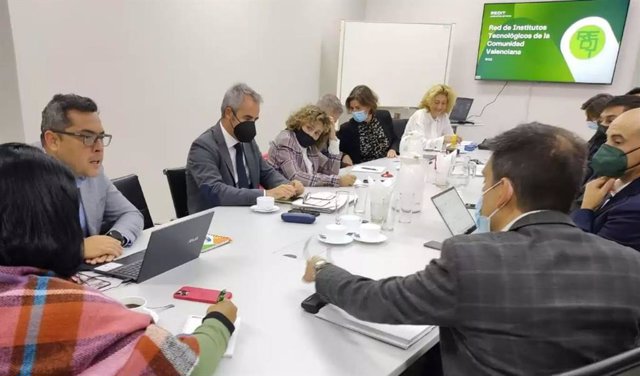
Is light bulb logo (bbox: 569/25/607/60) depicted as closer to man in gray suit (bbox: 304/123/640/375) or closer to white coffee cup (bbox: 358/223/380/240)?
white coffee cup (bbox: 358/223/380/240)

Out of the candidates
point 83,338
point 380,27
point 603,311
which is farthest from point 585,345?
point 380,27

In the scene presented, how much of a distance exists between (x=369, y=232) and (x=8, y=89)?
2.41 m

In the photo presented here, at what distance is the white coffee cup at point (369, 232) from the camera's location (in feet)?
5.98

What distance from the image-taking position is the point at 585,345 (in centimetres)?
93

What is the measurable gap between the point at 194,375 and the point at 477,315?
60 centimetres

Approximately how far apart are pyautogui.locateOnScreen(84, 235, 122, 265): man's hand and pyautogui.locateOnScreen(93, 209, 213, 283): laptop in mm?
31

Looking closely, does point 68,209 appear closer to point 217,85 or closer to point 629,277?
point 629,277

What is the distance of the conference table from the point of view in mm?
1046

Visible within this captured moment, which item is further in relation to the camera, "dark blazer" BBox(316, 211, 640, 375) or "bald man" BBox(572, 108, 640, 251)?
"bald man" BBox(572, 108, 640, 251)

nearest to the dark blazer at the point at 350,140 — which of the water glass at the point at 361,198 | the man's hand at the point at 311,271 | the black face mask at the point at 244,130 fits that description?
the water glass at the point at 361,198

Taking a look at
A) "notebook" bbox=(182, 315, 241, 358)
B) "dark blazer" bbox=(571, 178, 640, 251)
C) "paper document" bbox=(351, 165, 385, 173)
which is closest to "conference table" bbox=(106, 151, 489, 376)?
"notebook" bbox=(182, 315, 241, 358)

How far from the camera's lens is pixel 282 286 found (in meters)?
1.40

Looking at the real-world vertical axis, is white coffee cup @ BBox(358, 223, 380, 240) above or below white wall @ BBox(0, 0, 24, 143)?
below

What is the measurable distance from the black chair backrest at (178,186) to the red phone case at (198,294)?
1211mm
